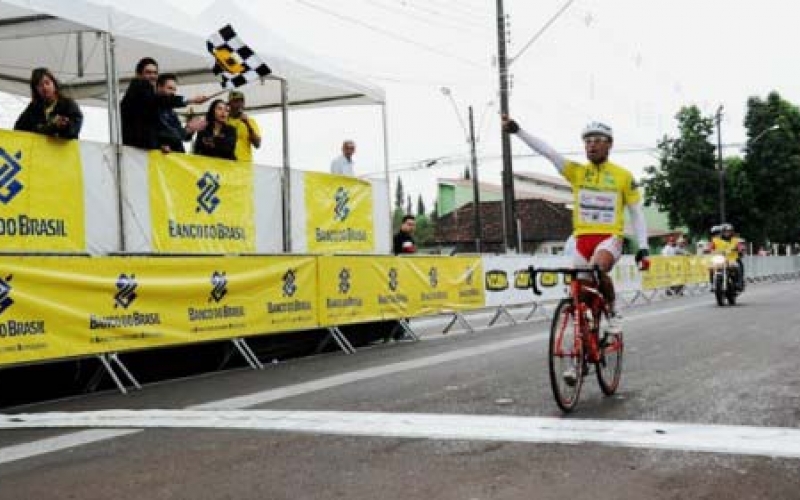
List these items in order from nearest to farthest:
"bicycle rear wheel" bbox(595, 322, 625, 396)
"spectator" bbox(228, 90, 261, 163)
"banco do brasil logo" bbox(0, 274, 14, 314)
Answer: "bicycle rear wheel" bbox(595, 322, 625, 396), "banco do brasil logo" bbox(0, 274, 14, 314), "spectator" bbox(228, 90, 261, 163)

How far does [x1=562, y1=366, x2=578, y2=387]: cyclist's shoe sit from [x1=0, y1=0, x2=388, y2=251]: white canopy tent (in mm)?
5422

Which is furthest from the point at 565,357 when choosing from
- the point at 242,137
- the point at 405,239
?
the point at 405,239

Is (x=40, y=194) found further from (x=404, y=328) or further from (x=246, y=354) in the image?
(x=404, y=328)

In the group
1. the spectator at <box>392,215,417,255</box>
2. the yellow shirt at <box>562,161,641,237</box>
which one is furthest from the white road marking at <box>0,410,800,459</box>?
the spectator at <box>392,215,417,255</box>

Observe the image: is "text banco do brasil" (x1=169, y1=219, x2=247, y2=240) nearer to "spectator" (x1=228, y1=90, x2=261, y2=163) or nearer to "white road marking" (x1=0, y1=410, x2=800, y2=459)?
"spectator" (x1=228, y1=90, x2=261, y2=163)

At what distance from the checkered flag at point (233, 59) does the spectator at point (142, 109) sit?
1.23 m

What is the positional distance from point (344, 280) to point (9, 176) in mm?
5005

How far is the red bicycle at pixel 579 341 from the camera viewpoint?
21.5ft

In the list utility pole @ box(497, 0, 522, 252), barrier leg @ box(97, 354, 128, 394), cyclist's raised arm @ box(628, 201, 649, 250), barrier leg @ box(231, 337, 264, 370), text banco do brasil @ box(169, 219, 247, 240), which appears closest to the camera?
cyclist's raised arm @ box(628, 201, 649, 250)

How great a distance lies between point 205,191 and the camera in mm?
10742

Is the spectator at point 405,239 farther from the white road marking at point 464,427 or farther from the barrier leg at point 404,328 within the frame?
the white road marking at point 464,427

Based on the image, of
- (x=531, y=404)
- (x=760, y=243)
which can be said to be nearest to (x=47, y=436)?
(x=531, y=404)

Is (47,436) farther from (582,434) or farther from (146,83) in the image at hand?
(146,83)

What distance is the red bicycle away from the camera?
6.54 metres
